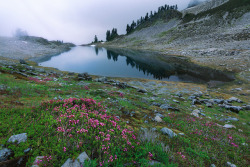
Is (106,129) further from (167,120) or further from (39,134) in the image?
(167,120)

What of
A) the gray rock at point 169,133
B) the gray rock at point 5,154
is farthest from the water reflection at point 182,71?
the gray rock at point 5,154

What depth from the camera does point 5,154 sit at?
282 cm

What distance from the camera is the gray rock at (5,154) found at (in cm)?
276

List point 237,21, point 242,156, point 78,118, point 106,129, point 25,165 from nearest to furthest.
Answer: point 25,165 → point 106,129 → point 78,118 → point 242,156 → point 237,21

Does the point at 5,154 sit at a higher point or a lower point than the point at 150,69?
higher

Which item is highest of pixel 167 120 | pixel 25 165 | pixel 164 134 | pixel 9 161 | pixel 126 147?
pixel 9 161

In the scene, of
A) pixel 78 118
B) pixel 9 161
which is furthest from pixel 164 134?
pixel 9 161

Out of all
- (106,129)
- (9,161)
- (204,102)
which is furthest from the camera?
(204,102)

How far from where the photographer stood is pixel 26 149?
3092mm

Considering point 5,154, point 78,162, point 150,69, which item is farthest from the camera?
point 150,69

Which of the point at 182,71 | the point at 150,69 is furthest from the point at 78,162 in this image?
the point at 150,69

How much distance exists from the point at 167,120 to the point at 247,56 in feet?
168

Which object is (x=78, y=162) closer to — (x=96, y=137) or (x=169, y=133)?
(x=96, y=137)

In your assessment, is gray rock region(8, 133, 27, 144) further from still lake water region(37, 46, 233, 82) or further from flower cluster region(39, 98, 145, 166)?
still lake water region(37, 46, 233, 82)
